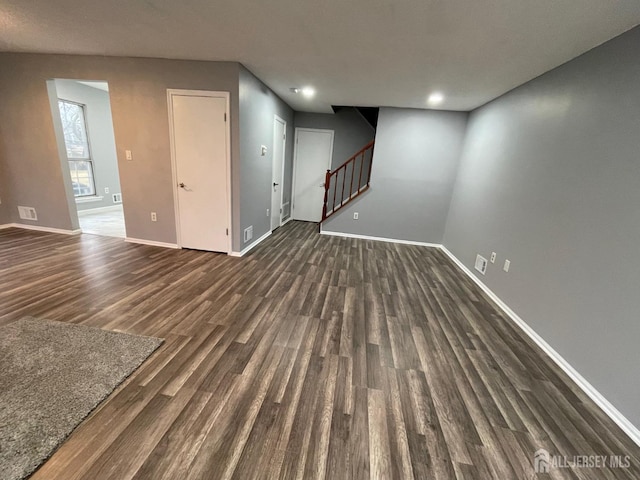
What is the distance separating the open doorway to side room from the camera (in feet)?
16.4

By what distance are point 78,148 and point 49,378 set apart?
5812 mm

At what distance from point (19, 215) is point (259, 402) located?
527 cm

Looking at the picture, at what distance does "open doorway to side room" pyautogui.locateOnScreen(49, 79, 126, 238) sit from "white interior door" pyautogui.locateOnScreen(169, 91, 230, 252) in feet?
6.39

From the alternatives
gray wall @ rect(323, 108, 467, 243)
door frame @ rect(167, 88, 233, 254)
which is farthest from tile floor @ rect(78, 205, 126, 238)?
gray wall @ rect(323, 108, 467, 243)

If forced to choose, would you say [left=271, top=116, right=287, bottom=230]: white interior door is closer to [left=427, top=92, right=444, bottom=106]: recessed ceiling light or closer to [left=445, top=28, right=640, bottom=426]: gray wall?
[left=427, top=92, right=444, bottom=106]: recessed ceiling light

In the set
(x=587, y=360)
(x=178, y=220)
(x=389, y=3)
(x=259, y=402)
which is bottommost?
(x=259, y=402)

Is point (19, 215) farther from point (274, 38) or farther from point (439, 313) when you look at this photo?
point (439, 313)

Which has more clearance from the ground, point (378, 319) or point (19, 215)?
point (19, 215)

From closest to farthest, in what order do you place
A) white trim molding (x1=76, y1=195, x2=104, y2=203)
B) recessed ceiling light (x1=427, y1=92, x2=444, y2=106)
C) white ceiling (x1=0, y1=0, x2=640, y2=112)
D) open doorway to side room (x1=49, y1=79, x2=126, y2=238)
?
white ceiling (x1=0, y1=0, x2=640, y2=112) < recessed ceiling light (x1=427, y1=92, x2=444, y2=106) < open doorway to side room (x1=49, y1=79, x2=126, y2=238) < white trim molding (x1=76, y1=195, x2=104, y2=203)

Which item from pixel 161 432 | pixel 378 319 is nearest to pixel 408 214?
pixel 378 319

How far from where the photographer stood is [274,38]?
2344 millimetres

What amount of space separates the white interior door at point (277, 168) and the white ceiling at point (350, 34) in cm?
136

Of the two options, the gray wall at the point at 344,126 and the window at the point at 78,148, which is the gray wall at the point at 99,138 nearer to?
the window at the point at 78,148

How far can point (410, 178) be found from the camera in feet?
15.8
